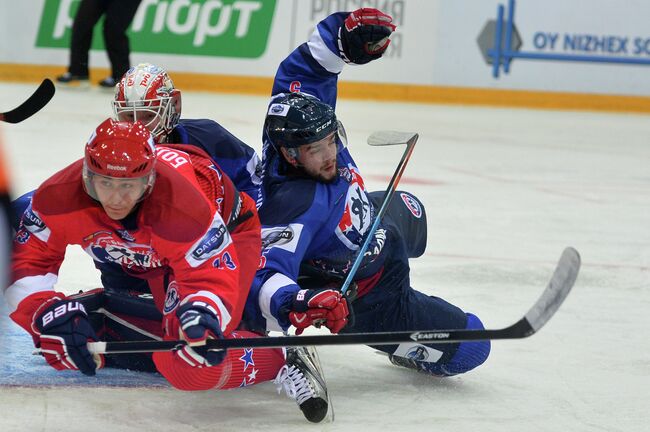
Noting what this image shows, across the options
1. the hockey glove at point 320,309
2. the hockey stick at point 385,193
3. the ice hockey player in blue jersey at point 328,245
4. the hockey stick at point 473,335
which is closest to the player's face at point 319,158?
the ice hockey player in blue jersey at point 328,245

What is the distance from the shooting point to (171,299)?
2.44 m

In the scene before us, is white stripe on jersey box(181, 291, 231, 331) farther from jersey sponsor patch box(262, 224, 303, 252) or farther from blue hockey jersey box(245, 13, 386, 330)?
jersey sponsor patch box(262, 224, 303, 252)

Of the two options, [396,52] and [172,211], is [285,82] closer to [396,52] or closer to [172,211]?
[172,211]

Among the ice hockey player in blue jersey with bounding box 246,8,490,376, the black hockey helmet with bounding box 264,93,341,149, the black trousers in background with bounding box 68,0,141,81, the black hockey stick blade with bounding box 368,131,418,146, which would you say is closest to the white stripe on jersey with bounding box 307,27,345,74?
the black hockey stick blade with bounding box 368,131,418,146

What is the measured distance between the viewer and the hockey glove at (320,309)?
243cm

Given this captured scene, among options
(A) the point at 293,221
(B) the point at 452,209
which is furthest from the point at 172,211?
(B) the point at 452,209

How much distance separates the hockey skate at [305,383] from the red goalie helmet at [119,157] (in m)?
0.60

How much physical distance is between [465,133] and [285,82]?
18.5 ft

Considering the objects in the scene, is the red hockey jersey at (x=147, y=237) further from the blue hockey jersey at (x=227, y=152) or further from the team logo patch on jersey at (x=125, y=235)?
the blue hockey jersey at (x=227, y=152)

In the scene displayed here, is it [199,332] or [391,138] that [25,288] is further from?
[391,138]

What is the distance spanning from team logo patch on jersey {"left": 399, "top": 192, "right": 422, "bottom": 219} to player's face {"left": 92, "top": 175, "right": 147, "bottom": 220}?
120cm

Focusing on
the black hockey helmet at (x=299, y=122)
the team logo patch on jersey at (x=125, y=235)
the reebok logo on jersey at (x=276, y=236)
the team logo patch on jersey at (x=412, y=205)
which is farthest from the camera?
the team logo patch on jersey at (x=412, y=205)

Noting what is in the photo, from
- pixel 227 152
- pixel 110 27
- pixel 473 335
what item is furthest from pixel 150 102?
pixel 110 27

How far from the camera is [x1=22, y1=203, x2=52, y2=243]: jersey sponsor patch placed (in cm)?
231
